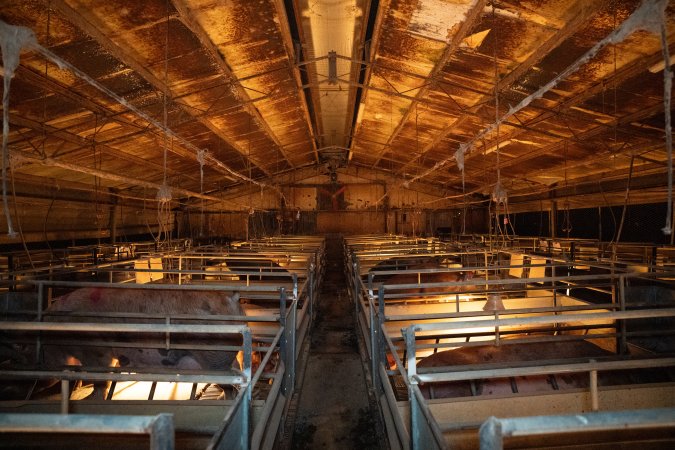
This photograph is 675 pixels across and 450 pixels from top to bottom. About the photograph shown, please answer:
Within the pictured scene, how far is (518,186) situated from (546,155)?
551 cm

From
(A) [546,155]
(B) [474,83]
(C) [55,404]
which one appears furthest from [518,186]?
(C) [55,404]

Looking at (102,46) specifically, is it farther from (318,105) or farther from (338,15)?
(318,105)

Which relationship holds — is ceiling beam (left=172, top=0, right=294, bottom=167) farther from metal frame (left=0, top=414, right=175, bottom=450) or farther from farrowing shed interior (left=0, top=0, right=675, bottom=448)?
metal frame (left=0, top=414, right=175, bottom=450)

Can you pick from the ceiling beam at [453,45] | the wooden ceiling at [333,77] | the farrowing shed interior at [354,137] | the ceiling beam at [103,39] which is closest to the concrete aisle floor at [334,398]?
the farrowing shed interior at [354,137]

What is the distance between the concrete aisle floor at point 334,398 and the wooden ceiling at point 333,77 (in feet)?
13.4

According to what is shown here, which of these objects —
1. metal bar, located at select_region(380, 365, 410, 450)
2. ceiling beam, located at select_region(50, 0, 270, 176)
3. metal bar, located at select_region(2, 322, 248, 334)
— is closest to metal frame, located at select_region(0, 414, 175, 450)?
metal bar, located at select_region(2, 322, 248, 334)

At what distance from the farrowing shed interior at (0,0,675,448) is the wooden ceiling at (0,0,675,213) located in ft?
0.17

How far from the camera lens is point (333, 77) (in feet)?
26.6

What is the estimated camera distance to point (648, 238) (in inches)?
486

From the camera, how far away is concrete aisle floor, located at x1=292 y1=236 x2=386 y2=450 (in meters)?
3.91

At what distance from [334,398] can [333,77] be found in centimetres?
689

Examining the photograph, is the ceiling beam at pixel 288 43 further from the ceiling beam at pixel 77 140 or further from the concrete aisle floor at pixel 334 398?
the concrete aisle floor at pixel 334 398

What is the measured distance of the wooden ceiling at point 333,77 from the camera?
5047 millimetres

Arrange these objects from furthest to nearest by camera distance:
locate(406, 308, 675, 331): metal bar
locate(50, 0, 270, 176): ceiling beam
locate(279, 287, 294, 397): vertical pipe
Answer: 1. locate(50, 0, 270, 176): ceiling beam
2. locate(279, 287, 294, 397): vertical pipe
3. locate(406, 308, 675, 331): metal bar
